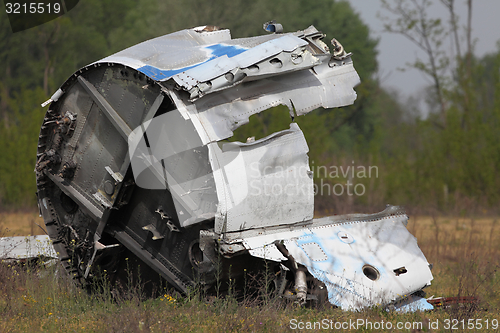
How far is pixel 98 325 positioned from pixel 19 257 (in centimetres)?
360

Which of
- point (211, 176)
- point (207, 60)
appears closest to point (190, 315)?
point (211, 176)

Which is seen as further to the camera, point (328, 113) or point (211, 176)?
point (328, 113)

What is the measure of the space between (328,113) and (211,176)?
18.2 metres

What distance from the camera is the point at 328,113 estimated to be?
2303cm

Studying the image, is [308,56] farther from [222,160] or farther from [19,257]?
[19,257]

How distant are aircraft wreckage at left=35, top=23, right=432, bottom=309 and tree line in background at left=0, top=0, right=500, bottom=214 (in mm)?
9769

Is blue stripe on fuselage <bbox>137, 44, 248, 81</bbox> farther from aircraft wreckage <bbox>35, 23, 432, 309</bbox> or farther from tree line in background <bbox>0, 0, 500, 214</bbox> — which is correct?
tree line in background <bbox>0, 0, 500, 214</bbox>

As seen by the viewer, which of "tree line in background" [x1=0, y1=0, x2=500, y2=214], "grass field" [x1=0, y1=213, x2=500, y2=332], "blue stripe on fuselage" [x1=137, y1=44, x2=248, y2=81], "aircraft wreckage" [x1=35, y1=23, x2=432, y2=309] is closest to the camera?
"grass field" [x1=0, y1=213, x2=500, y2=332]

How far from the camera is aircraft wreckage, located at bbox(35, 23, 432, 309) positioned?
5.39 meters

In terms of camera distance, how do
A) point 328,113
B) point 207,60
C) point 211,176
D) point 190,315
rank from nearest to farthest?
point 190,315 → point 211,176 → point 207,60 → point 328,113

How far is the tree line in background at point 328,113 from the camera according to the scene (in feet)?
57.1

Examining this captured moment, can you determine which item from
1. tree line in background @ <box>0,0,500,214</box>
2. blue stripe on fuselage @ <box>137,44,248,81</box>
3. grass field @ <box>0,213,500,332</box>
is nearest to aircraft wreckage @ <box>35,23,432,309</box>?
blue stripe on fuselage @ <box>137,44,248,81</box>

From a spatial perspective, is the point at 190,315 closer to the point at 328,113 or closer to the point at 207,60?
the point at 207,60

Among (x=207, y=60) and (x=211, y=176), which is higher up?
(x=207, y=60)
